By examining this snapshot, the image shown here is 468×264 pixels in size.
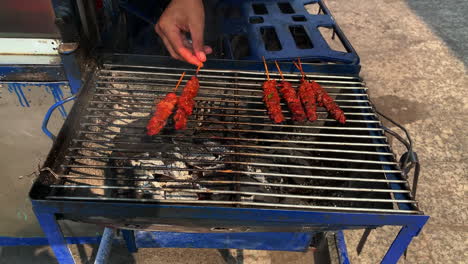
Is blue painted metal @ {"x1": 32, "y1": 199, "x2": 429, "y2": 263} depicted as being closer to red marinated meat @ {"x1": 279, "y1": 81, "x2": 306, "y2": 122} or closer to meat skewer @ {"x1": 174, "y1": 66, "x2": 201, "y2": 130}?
meat skewer @ {"x1": 174, "y1": 66, "x2": 201, "y2": 130}

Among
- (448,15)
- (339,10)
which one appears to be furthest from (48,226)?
(448,15)

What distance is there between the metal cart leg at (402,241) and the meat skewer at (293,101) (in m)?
1.08

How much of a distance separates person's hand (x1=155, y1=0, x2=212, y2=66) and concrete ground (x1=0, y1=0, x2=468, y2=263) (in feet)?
4.52

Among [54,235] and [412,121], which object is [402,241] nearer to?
[54,235]

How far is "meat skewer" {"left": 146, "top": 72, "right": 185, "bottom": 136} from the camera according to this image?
2.52 m

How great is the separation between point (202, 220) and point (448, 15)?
29.5 feet

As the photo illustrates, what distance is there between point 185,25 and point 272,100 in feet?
3.00

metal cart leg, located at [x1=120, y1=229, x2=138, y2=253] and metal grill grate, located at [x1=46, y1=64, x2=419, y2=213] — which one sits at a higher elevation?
metal grill grate, located at [x1=46, y1=64, x2=419, y2=213]

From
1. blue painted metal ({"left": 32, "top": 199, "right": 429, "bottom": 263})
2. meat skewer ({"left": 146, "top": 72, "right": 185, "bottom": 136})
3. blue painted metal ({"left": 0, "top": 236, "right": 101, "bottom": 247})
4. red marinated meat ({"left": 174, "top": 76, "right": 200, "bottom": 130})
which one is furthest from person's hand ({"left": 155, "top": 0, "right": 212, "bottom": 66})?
blue painted metal ({"left": 0, "top": 236, "right": 101, "bottom": 247})

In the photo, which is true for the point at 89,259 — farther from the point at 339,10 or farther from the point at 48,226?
the point at 339,10

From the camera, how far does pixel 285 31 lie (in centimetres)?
365

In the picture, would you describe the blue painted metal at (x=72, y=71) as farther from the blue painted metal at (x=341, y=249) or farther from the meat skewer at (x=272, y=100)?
the blue painted metal at (x=341, y=249)

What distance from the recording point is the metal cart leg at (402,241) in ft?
7.00

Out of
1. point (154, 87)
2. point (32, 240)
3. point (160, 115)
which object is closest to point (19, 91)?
point (154, 87)
